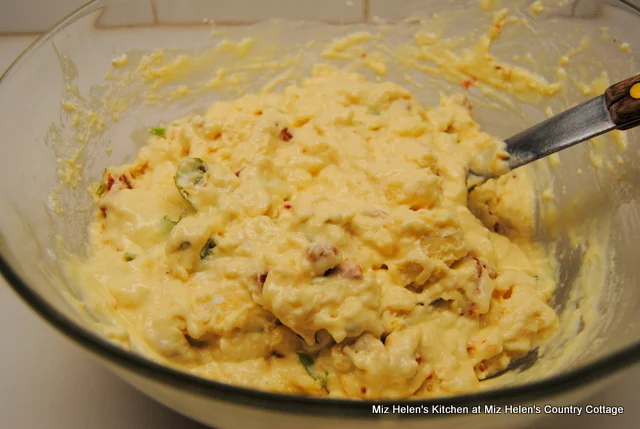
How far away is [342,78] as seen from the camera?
1.84 meters

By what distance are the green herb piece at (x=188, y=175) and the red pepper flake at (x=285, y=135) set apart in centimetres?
24

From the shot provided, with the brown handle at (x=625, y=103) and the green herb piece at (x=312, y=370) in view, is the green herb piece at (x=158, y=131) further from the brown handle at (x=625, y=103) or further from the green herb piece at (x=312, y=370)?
the brown handle at (x=625, y=103)

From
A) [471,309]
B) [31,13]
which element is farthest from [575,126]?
[31,13]

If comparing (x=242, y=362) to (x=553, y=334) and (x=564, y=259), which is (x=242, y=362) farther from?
(x=564, y=259)

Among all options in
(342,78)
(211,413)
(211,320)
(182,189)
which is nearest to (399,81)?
(342,78)

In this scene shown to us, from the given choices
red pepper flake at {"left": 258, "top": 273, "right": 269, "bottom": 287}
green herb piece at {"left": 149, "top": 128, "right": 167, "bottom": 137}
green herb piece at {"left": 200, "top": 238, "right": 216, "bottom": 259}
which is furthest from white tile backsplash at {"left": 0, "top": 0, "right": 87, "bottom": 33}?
red pepper flake at {"left": 258, "top": 273, "right": 269, "bottom": 287}

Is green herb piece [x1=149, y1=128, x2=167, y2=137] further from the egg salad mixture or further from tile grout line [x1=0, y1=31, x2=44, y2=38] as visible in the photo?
tile grout line [x1=0, y1=31, x2=44, y2=38]

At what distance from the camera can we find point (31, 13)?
7.36ft

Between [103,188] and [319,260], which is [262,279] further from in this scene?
[103,188]

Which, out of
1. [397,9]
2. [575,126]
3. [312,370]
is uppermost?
[397,9]

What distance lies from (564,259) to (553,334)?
273 millimetres

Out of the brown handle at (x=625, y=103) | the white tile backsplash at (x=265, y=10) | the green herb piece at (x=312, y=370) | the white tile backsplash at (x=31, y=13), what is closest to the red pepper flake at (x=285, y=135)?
the white tile backsplash at (x=265, y=10)

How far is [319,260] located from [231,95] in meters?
0.94

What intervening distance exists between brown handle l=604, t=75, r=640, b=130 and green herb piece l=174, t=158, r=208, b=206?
0.96 m
